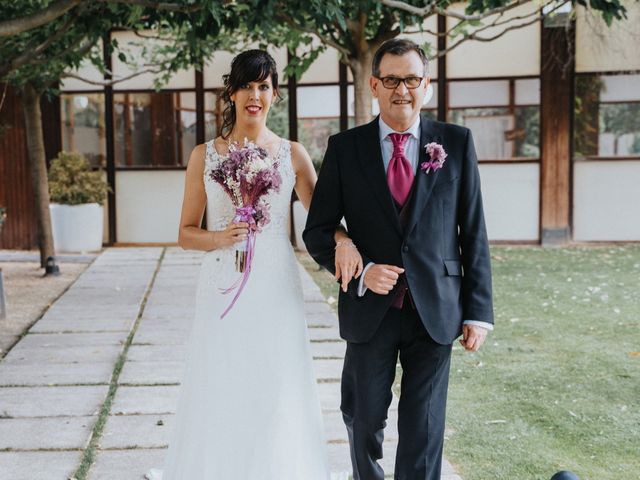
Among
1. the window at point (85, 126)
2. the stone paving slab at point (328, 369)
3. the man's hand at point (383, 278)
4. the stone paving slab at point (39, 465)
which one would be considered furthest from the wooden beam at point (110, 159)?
the man's hand at point (383, 278)

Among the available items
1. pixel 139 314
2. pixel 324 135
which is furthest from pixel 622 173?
pixel 139 314

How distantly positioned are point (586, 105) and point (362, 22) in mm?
6611

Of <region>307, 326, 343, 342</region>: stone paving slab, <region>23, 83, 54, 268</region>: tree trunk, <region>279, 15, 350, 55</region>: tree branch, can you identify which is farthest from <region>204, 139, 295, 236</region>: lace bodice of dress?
<region>23, 83, 54, 268</region>: tree trunk

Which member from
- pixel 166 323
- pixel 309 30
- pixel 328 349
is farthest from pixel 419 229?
pixel 309 30

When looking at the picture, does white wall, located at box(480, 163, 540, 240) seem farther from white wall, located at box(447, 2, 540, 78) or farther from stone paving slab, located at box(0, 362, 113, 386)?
stone paving slab, located at box(0, 362, 113, 386)

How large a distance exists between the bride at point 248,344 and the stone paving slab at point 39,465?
0.65 m

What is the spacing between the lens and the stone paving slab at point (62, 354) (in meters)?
6.24

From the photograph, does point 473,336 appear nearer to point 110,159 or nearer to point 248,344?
point 248,344

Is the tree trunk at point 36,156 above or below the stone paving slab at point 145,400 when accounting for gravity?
above

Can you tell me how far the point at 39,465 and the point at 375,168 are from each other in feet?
7.58

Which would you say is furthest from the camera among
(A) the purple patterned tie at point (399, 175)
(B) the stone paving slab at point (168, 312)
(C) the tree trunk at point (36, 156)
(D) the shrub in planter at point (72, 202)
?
(D) the shrub in planter at point (72, 202)

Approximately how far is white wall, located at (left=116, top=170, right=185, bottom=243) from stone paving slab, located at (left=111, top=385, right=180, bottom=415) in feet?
32.0

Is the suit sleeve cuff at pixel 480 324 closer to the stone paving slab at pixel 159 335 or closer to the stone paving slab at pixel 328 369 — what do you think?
the stone paving slab at pixel 328 369

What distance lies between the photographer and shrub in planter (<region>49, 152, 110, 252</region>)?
44.6ft
